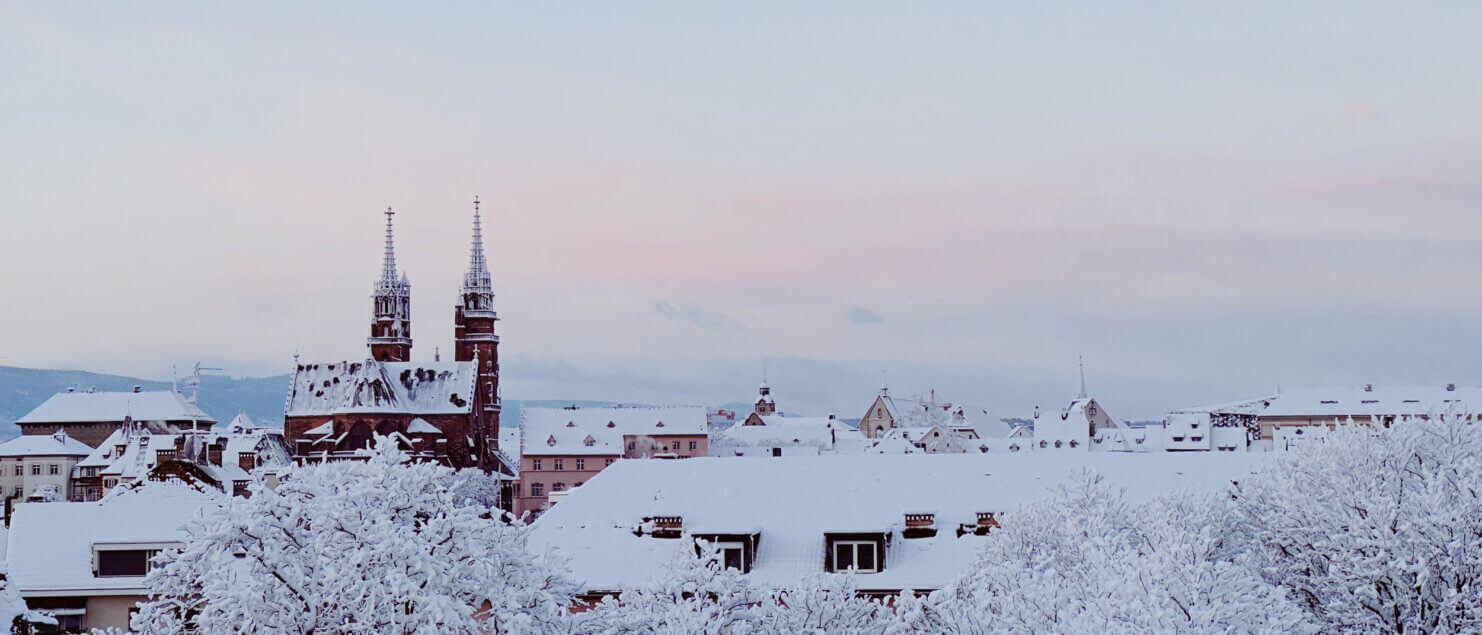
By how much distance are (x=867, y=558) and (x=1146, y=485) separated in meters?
11.6

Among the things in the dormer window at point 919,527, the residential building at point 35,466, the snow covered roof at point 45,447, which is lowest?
the dormer window at point 919,527

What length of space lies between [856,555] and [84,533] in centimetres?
2839

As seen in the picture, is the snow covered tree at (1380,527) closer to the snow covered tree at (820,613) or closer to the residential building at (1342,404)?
the snow covered tree at (820,613)

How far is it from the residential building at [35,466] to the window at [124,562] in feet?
402

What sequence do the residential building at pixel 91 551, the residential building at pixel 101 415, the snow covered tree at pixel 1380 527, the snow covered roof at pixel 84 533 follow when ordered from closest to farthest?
the snow covered tree at pixel 1380 527
the residential building at pixel 91 551
the snow covered roof at pixel 84 533
the residential building at pixel 101 415

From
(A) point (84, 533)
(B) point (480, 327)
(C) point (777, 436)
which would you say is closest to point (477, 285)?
(B) point (480, 327)

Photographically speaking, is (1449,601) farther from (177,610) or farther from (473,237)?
(473,237)

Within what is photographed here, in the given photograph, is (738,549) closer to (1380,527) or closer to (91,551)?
(1380,527)

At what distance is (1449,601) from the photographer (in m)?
35.5

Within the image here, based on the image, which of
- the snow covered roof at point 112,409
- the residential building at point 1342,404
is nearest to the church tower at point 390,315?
A: the snow covered roof at point 112,409

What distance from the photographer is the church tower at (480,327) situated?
139 m

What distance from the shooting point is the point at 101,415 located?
607ft

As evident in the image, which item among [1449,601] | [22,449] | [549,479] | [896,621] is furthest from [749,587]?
[22,449]

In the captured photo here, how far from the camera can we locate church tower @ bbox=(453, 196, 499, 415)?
5463 inches
